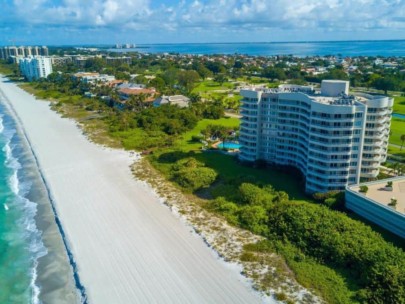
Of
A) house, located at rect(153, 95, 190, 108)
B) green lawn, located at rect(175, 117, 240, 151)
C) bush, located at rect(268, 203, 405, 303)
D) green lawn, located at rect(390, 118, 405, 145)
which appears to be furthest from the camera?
house, located at rect(153, 95, 190, 108)

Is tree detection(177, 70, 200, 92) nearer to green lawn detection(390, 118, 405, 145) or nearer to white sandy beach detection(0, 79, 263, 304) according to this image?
green lawn detection(390, 118, 405, 145)

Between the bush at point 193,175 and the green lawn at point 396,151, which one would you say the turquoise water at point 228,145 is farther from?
the green lawn at point 396,151


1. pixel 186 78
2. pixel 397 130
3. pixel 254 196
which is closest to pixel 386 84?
pixel 397 130

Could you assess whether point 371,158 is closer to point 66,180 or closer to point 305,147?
point 305,147

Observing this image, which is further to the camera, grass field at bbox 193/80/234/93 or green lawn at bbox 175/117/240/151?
grass field at bbox 193/80/234/93

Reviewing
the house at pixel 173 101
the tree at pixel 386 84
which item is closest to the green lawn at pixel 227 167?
the house at pixel 173 101

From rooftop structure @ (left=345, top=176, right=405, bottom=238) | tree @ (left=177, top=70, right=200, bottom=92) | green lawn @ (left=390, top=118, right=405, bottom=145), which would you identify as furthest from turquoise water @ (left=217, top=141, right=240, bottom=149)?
tree @ (left=177, top=70, right=200, bottom=92)

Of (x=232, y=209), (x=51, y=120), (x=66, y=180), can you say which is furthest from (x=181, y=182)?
(x=51, y=120)
